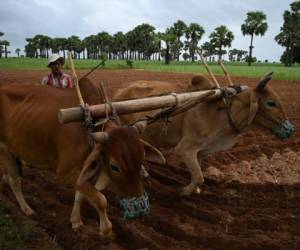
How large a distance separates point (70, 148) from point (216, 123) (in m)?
2.59

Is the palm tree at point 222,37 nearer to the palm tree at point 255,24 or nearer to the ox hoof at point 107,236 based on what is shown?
the palm tree at point 255,24

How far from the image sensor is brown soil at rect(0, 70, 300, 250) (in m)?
4.64

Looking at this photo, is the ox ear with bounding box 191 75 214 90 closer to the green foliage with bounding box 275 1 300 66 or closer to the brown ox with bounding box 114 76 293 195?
the brown ox with bounding box 114 76 293 195

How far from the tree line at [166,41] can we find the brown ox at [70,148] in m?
32.6

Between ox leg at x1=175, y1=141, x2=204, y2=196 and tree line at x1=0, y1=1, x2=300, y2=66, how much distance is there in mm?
31361

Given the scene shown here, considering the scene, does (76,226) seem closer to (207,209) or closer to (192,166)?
(207,209)

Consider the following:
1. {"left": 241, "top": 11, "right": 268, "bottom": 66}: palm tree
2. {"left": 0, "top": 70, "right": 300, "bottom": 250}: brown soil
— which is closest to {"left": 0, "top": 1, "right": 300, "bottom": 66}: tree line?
{"left": 241, "top": 11, "right": 268, "bottom": 66}: palm tree

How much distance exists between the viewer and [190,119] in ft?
21.1

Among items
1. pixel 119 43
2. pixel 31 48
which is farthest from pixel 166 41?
pixel 31 48

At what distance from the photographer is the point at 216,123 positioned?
630cm

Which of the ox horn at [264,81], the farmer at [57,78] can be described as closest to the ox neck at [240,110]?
the ox horn at [264,81]

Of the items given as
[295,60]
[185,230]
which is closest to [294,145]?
[185,230]

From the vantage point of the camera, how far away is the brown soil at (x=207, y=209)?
4645mm

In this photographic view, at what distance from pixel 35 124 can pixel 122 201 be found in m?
1.67
